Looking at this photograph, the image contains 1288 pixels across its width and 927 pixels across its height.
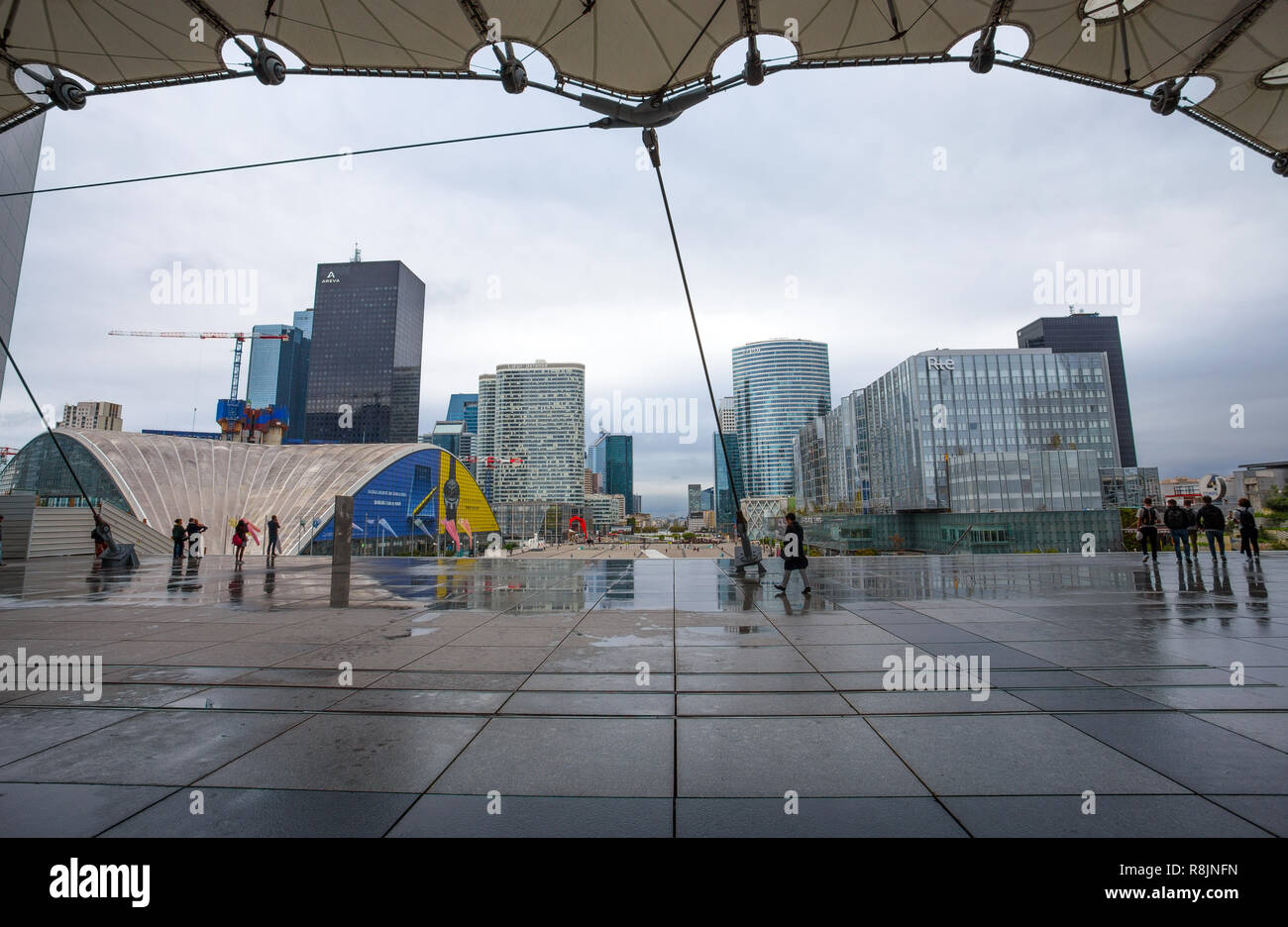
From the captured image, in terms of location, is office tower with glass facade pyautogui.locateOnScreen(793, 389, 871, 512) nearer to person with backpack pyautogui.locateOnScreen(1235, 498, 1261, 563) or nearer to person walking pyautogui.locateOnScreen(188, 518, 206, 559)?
person with backpack pyautogui.locateOnScreen(1235, 498, 1261, 563)

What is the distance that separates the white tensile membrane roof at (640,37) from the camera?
11875 mm

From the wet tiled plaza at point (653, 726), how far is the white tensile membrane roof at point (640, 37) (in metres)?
11.7

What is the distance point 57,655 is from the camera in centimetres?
677

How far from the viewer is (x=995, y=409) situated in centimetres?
9681

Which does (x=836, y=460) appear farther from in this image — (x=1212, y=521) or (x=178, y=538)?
(x=178, y=538)

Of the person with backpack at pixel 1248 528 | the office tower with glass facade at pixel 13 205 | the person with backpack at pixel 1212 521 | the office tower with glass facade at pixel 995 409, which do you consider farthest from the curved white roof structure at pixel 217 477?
the office tower with glass facade at pixel 995 409

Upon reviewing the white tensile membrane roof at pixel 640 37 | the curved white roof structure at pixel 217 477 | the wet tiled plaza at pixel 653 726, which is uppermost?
the white tensile membrane roof at pixel 640 37

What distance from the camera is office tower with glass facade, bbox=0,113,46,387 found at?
2483 cm

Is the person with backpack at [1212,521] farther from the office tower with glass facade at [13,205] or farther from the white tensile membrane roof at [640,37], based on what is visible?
the office tower with glass facade at [13,205]

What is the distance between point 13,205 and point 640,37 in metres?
31.2

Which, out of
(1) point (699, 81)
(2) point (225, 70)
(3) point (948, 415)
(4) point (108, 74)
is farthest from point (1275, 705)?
(3) point (948, 415)

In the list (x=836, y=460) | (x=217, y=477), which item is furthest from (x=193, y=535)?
(x=836, y=460)

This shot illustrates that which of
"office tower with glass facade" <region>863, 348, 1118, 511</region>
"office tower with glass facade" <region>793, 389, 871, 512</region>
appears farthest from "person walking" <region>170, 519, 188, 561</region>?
"office tower with glass facade" <region>793, 389, 871, 512</region>
